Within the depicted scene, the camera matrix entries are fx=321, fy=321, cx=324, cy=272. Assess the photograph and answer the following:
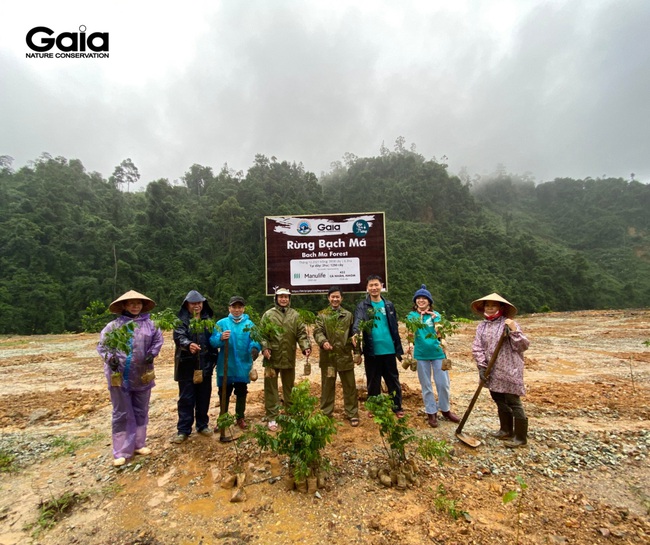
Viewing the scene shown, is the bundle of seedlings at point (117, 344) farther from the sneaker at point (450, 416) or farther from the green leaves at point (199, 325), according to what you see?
the sneaker at point (450, 416)

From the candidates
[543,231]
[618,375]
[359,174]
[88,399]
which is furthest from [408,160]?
[88,399]

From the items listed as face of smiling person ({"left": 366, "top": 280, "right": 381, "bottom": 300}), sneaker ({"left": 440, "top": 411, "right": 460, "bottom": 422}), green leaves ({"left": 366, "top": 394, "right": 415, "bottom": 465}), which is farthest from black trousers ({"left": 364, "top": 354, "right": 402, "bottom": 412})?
green leaves ({"left": 366, "top": 394, "right": 415, "bottom": 465})

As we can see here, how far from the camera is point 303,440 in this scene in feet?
9.64

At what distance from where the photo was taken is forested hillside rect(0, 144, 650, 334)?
28.7m

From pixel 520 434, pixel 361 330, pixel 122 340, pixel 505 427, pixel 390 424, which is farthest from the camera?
pixel 361 330

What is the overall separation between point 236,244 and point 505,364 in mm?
33887

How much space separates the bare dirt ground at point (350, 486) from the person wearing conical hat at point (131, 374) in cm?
23

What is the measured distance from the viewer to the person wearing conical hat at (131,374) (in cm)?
355

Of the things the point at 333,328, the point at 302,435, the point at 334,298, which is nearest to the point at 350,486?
the point at 302,435

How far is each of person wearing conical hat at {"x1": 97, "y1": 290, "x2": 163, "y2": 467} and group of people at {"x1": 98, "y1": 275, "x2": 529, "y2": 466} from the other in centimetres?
1

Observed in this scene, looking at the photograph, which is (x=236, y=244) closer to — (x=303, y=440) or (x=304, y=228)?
(x=304, y=228)

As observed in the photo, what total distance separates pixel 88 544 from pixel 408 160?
A: 64.7 metres

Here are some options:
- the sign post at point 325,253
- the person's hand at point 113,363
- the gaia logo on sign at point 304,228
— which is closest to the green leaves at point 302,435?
the person's hand at point 113,363

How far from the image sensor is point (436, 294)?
32188 mm
